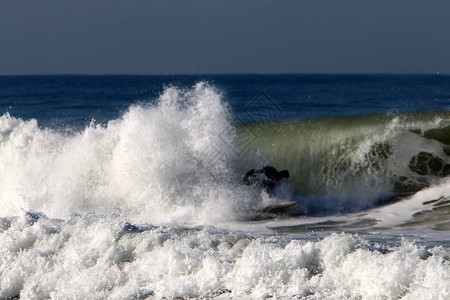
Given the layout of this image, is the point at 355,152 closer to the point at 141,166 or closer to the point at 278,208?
the point at 278,208

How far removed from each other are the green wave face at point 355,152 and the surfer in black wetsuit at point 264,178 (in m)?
0.67

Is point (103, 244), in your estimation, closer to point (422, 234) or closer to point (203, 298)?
point (203, 298)

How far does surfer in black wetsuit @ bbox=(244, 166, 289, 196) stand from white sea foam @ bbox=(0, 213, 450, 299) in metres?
3.52

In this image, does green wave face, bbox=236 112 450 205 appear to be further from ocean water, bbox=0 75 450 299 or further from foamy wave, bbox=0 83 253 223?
foamy wave, bbox=0 83 253 223

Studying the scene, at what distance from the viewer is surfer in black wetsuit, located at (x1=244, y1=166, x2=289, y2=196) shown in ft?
32.7

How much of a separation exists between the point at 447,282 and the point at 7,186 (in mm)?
9130

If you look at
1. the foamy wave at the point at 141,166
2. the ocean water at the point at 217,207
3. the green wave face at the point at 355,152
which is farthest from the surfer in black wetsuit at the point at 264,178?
the green wave face at the point at 355,152

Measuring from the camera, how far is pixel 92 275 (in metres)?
5.44

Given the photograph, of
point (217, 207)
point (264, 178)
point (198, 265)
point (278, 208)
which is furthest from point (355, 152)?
point (198, 265)

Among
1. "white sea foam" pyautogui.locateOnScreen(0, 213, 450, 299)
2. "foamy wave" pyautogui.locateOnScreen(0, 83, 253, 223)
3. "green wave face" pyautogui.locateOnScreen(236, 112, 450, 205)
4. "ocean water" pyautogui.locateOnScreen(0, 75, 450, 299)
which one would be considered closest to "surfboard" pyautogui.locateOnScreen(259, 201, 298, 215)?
"ocean water" pyautogui.locateOnScreen(0, 75, 450, 299)

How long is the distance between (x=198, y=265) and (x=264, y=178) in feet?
15.9

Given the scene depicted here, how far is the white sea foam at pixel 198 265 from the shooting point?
15.3 feet

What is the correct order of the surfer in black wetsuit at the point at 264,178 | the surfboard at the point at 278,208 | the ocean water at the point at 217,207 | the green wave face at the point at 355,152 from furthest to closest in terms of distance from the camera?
the green wave face at the point at 355,152 → the surfer in black wetsuit at the point at 264,178 → the surfboard at the point at 278,208 → the ocean water at the point at 217,207

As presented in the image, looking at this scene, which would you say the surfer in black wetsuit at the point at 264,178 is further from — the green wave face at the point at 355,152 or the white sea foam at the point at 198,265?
the white sea foam at the point at 198,265
